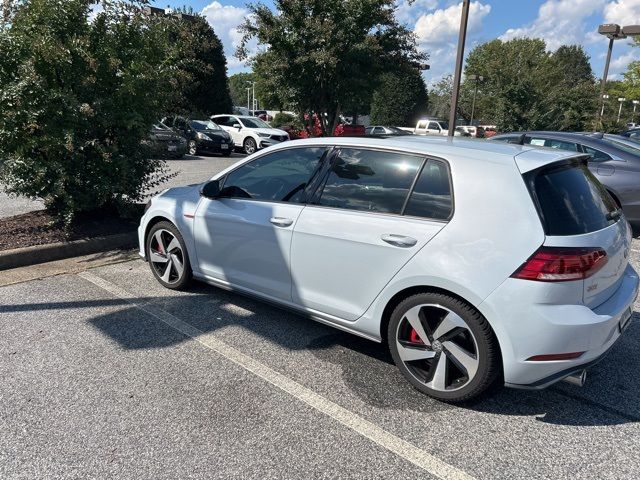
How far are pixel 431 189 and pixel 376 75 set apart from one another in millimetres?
13594

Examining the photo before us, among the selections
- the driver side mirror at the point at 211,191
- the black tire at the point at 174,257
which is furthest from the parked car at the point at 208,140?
the driver side mirror at the point at 211,191

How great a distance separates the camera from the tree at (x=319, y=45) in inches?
529

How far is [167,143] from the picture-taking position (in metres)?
9.54

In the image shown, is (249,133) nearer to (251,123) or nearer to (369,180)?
(251,123)

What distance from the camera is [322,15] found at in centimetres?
1362

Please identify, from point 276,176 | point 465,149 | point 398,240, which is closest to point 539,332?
point 398,240

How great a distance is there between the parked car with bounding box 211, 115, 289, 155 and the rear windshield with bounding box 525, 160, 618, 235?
17.8 m

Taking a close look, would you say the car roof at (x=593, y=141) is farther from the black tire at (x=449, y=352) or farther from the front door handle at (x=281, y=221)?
the black tire at (x=449, y=352)

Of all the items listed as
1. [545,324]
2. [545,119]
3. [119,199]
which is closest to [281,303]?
[545,324]

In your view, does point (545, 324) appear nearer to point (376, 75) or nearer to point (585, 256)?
point (585, 256)

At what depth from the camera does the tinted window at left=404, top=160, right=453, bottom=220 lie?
9.91 ft

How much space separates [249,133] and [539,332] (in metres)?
19.3

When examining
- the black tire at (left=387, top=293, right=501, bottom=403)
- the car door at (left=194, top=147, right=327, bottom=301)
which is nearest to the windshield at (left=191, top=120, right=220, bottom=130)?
the car door at (left=194, top=147, right=327, bottom=301)

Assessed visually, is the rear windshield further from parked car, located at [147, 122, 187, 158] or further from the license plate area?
parked car, located at [147, 122, 187, 158]
